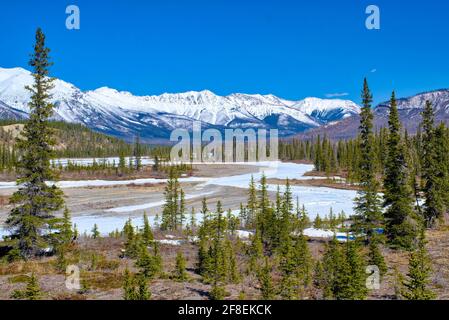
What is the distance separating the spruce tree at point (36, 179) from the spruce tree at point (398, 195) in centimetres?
2194

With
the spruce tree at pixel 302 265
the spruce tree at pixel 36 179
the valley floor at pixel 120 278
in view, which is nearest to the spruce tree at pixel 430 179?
the valley floor at pixel 120 278

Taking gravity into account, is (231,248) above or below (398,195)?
below

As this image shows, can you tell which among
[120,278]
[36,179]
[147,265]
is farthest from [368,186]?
[36,179]

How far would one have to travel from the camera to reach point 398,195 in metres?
29.4

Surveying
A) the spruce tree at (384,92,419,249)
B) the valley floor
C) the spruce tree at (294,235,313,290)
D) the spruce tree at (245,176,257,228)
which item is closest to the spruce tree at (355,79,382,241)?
the spruce tree at (384,92,419,249)

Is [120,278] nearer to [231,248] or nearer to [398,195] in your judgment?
[231,248]

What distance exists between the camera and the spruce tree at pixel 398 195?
28953 millimetres

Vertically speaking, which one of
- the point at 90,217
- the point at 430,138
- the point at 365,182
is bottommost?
the point at 90,217

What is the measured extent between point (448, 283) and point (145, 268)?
13.0 metres

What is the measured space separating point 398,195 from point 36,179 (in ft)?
77.3

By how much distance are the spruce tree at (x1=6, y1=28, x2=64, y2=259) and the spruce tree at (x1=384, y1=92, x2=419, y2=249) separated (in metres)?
21.9

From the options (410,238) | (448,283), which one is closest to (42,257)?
(448,283)

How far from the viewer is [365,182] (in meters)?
30.3
